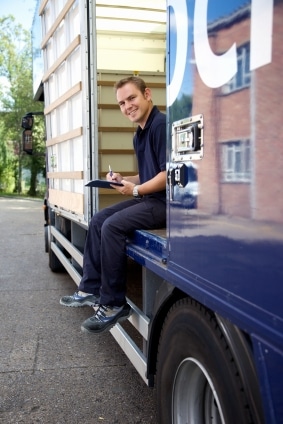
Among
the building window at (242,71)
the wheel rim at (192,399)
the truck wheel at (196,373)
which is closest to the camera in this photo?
the building window at (242,71)

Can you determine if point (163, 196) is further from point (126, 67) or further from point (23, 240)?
point (23, 240)

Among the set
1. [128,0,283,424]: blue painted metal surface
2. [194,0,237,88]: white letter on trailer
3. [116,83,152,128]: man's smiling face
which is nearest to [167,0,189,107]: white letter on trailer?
[128,0,283,424]: blue painted metal surface

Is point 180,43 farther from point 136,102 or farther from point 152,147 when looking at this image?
point 136,102

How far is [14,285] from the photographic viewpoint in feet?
20.2

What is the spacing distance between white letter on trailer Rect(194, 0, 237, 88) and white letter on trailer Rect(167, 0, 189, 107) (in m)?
0.12

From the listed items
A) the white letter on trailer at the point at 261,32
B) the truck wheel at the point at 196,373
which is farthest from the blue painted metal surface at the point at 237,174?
the truck wheel at the point at 196,373

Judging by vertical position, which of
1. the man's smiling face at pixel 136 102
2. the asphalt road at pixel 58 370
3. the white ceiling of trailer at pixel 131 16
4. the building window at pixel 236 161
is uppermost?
the white ceiling of trailer at pixel 131 16

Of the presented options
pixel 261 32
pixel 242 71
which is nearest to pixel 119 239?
pixel 242 71

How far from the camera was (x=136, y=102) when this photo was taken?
3.08m

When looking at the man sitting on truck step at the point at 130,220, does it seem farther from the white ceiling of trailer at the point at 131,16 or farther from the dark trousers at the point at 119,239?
the white ceiling of trailer at the point at 131,16

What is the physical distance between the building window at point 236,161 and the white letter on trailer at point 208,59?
0.72 feet

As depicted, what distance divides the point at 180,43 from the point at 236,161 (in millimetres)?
702

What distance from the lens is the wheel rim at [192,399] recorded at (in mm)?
1989

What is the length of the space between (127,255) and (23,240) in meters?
7.86
